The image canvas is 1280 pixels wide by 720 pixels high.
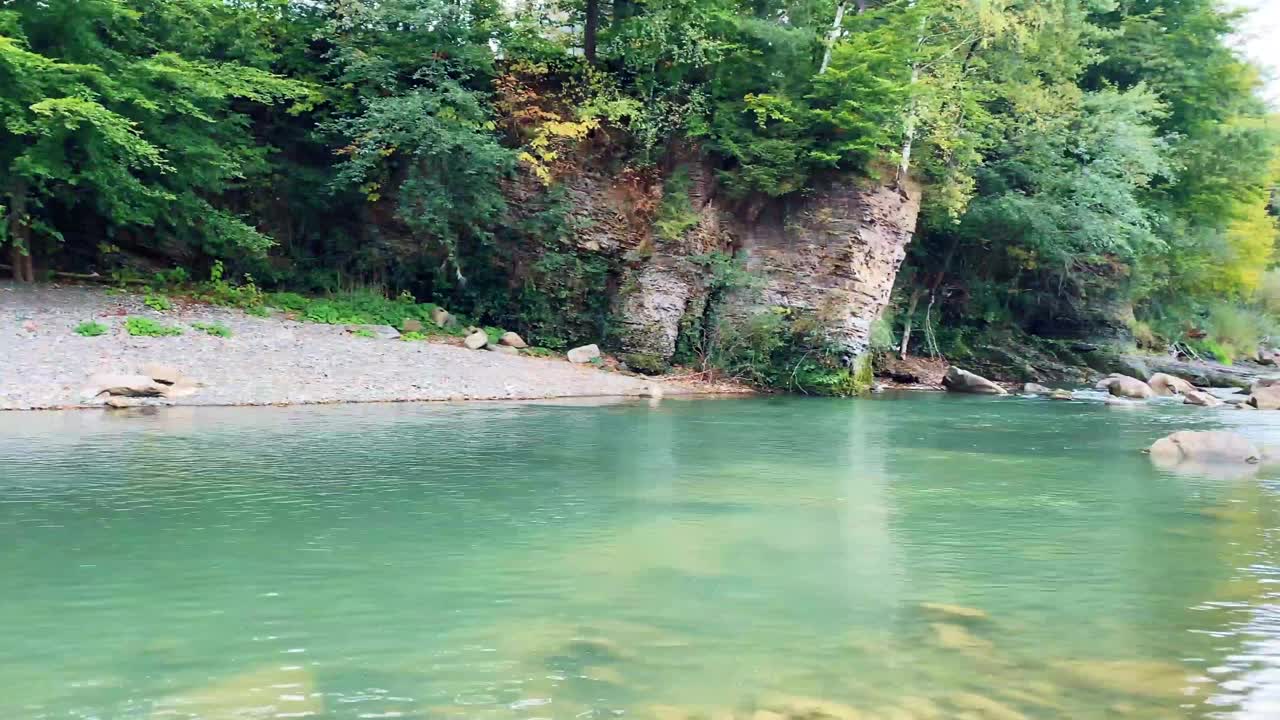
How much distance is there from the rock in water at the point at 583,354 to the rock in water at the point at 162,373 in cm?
896

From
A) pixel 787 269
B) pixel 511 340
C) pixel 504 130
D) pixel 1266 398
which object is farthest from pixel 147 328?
pixel 1266 398

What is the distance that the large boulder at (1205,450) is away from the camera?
1231 cm

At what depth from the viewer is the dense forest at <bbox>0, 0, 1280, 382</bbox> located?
19.8 metres

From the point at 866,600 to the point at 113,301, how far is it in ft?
60.8

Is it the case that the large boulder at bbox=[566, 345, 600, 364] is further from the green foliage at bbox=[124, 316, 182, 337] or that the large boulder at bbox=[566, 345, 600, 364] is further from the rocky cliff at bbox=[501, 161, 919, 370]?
the green foliage at bbox=[124, 316, 182, 337]

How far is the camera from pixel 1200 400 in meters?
22.6

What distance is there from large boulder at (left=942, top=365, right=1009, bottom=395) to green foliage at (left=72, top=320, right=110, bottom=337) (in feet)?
65.3

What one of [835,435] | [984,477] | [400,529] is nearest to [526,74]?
[835,435]

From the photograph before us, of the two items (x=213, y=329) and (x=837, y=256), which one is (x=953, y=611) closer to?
(x=213, y=329)

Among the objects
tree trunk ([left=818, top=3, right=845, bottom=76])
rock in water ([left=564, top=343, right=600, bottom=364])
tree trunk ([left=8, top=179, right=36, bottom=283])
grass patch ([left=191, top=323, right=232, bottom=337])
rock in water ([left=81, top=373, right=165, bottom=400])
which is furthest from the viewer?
Answer: tree trunk ([left=818, top=3, right=845, bottom=76])

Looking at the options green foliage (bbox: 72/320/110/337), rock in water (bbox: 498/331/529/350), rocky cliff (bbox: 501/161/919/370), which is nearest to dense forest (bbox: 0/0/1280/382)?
rocky cliff (bbox: 501/161/919/370)

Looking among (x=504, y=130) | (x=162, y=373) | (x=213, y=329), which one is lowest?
(x=162, y=373)

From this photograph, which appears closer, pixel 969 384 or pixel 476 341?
pixel 476 341

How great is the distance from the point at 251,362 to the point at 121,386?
250 cm
